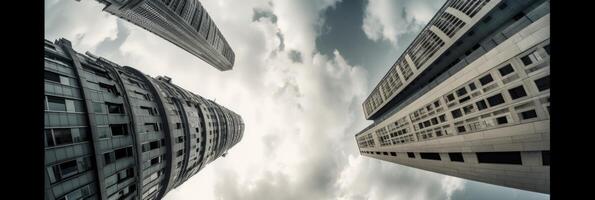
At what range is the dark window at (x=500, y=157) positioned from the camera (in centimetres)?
2389

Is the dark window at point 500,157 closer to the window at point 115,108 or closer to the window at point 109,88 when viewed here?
the window at point 115,108

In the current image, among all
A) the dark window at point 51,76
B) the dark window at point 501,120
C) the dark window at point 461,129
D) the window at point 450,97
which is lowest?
the dark window at point 461,129

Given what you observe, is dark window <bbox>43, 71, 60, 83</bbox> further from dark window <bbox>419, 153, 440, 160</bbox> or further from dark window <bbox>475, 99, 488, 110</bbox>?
dark window <bbox>419, 153, 440, 160</bbox>

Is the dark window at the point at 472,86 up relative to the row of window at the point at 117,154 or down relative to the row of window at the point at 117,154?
A: down

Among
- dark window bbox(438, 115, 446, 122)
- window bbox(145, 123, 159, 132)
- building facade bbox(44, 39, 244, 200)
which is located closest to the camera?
Result: building facade bbox(44, 39, 244, 200)

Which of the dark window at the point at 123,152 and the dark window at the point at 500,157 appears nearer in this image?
the dark window at the point at 500,157

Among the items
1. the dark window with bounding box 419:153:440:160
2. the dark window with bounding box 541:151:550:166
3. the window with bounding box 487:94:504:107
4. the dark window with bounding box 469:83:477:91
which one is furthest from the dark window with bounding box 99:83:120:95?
the dark window with bounding box 419:153:440:160

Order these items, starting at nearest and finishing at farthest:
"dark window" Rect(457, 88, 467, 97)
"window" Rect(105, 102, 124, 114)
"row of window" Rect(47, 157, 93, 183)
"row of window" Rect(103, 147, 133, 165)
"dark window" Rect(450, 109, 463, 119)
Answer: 1. "row of window" Rect(47, 157, 93, 183)
2. "row of window" Rect(103, 147, 133, 165)
3. "window" Rect(105, 102, 124, 114)
4. "dark window" Rect(457, 88, 467, 97)
5. "dark window" Rect(450, 109, 463, 119)

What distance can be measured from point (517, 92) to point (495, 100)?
8.92 ft

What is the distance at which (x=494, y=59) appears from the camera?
24.2m

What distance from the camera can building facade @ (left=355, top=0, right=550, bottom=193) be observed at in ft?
68.5

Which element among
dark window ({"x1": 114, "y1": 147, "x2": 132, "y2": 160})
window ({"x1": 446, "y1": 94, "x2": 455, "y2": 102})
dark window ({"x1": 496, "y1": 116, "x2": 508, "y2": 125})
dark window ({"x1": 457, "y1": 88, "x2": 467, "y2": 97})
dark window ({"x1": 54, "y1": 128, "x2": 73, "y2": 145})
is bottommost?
dark window ({"x1": 496, "y1": 116, "x2": 508, "y2": 125})

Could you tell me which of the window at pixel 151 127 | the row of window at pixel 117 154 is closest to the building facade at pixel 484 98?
the row of window at pixel 117 154
